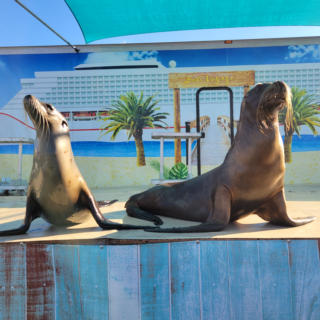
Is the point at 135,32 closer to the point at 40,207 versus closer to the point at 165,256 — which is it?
the point at 40,207

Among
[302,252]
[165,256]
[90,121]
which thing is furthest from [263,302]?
[90,121]

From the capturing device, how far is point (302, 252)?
5.64 feet

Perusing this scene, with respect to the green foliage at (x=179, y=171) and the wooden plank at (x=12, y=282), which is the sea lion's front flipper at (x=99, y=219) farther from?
the green foliage at (x=179, y=171)

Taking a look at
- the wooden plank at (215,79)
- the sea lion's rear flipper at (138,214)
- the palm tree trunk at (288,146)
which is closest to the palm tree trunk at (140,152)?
the wooden plank at (215,79)

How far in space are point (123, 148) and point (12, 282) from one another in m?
6.07

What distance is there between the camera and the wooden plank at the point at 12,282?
172 centimetres

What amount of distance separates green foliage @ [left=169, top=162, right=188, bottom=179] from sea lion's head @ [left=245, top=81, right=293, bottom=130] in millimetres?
4644

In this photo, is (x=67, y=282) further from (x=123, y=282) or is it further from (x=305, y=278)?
(x=305, y=278)

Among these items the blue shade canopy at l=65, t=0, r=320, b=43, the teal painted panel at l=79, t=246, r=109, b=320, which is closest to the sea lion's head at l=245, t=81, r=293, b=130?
the teal painted panel at l=79, t=246, r=109, b=320

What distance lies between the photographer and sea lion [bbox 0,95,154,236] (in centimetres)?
218

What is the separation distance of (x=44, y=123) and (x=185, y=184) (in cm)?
137

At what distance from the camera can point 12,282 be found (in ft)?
5.81

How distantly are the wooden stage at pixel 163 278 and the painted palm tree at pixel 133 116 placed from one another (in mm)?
5958

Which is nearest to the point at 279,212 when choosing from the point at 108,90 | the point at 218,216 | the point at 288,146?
the point at 218,216
